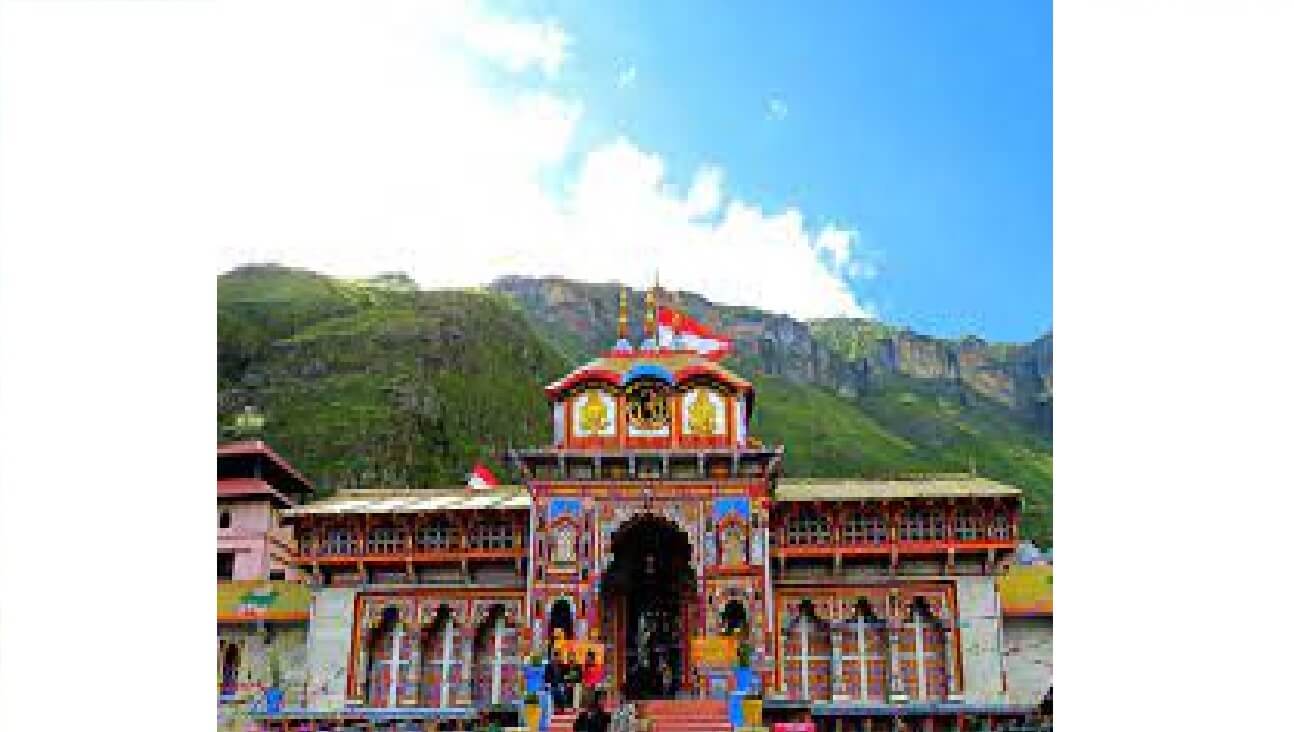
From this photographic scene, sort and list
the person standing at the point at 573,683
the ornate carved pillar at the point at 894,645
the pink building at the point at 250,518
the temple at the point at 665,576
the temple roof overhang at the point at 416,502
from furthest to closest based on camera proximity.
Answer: the pink building at the point at 250,518 → the temple roof overhang at the point at 416,502 → the ornate carved pillar at the point at 894,645 → the temple at the point at 665,576 → the person standing at the point at 573,683

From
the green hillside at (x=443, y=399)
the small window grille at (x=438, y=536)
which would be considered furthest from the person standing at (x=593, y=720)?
the green hillside at (x=443, y=399)

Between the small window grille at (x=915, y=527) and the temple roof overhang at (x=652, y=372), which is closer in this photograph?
the temple roof overhang at (x=652, y=372)

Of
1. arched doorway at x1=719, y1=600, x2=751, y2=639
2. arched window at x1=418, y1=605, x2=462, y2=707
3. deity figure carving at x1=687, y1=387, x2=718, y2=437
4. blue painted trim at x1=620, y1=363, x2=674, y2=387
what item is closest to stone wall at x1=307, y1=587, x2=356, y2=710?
arched window at x1=418, y1=605, x2=462, y2=707

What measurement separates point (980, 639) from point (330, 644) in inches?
331

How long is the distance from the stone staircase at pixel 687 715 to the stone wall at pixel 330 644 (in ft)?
14.7

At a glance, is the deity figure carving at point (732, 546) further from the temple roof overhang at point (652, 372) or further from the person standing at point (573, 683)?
the person standing at point (573, 683)

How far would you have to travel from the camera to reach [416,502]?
16.1 metres

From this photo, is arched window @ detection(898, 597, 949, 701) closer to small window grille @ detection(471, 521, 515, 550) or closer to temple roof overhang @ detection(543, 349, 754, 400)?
temple roof overhang @ detection(543, 349, 754, 400)

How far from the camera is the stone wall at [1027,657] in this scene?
48.5 feet

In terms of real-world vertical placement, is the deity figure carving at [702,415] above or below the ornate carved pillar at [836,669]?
above

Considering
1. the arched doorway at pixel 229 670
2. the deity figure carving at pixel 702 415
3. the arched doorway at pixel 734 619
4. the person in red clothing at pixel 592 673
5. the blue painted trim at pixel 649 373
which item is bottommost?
the arched doorway at pixel 229 670

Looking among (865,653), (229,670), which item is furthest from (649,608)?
(229,670)
